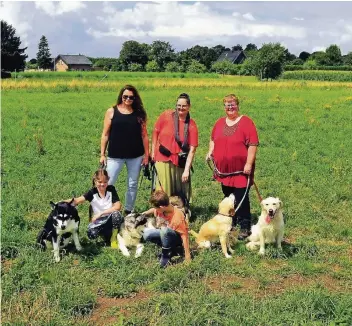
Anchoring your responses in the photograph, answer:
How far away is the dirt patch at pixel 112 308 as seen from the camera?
451cm

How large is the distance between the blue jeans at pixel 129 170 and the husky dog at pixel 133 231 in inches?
37.9

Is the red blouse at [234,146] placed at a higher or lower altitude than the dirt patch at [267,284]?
higher

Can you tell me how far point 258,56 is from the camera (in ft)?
208

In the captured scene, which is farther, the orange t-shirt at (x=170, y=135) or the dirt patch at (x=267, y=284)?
the orange t-shirt at (x=170, y=135)

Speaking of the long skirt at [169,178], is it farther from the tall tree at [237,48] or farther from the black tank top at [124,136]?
the tall tree at [237,48]

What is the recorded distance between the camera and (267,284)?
5.34m

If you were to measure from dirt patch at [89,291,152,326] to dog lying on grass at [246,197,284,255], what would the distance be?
198cm

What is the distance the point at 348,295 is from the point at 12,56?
78.2m

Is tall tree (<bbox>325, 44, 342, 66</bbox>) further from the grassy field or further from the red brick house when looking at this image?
the grassy field

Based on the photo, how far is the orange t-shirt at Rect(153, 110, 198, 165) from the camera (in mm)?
7000

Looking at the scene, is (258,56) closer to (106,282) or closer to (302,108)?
(302,108)

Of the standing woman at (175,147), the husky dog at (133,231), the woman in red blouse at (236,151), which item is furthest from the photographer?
the standing woman at (175,147)

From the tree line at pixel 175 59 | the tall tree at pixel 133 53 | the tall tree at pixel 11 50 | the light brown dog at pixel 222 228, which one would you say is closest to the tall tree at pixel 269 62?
the tree line at pixel 175 59

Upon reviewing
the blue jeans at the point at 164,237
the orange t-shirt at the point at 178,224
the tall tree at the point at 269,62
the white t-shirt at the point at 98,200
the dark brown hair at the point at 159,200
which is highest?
the tall tree at the point at 269,62
